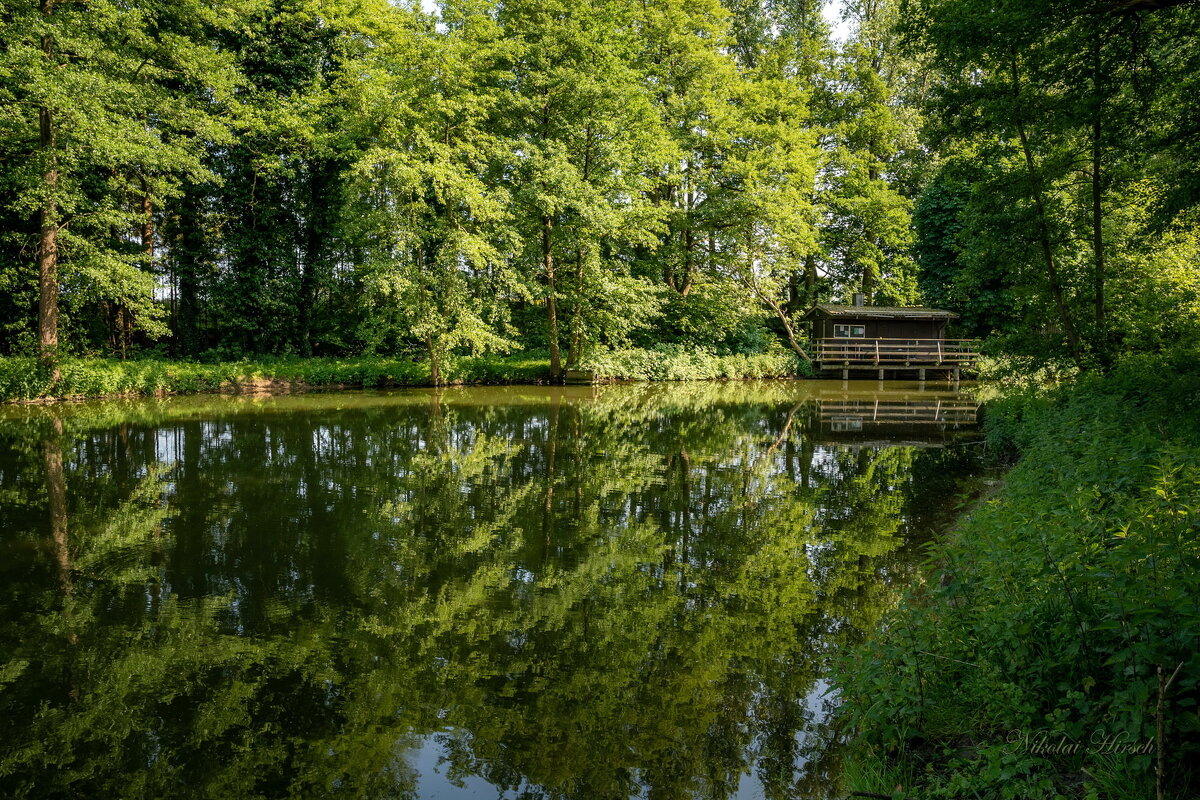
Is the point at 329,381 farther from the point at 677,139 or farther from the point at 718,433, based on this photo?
the point at 677,139

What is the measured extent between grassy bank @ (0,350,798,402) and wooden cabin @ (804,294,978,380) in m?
2.54

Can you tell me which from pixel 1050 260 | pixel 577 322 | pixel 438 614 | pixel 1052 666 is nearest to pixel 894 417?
pixel 1050 260

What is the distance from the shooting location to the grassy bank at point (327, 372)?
2173 centimetres

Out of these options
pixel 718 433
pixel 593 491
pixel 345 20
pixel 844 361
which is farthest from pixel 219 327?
pixel 844 361

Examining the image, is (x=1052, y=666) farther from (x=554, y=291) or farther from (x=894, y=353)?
(x=894, y=353)

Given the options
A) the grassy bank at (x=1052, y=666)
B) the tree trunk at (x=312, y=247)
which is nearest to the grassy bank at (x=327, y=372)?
the tree trunk at (x=312, y=247)

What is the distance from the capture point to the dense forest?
13891mm

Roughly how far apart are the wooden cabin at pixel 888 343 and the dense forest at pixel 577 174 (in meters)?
2.21

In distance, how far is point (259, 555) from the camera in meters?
7.67

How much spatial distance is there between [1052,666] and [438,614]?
4.43 metres

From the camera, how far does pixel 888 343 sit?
125ft

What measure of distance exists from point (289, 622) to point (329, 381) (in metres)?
23.8

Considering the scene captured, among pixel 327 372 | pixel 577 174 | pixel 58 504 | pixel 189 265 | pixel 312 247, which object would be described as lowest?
pixel 58 504

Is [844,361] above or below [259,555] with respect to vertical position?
above
